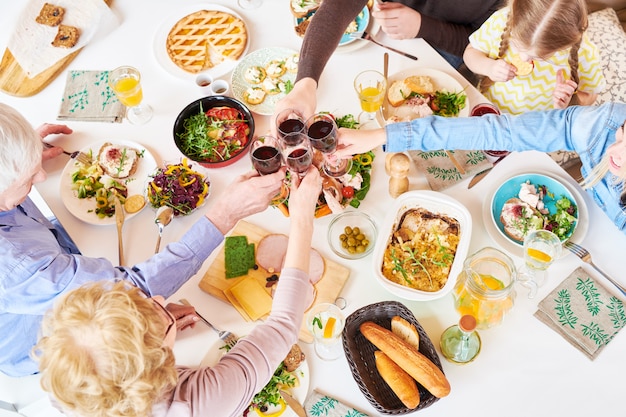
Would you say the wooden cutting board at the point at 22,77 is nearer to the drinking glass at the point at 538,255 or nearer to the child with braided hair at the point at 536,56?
the child with braided hair at the point at 536,56

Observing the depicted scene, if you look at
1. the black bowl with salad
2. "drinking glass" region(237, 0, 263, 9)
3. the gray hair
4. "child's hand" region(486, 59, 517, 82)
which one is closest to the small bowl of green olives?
the black bowl with salad

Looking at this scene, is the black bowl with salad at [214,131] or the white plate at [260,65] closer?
the black bowl with salad at [214,131]

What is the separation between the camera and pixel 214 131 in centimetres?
190

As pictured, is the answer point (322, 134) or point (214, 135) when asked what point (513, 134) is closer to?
point (322, 134)

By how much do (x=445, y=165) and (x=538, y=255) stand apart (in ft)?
1.50

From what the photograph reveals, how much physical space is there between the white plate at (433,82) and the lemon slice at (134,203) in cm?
93

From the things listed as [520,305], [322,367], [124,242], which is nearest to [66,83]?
[124,242]

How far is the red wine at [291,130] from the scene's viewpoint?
1611mm

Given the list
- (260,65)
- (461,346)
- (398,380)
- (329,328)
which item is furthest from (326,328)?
(260,65)

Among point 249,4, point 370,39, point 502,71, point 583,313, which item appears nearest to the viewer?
point 583,313

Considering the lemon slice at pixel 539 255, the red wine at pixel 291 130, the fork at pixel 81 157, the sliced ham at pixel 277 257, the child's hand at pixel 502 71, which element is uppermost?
the red wine at pixel 291 130

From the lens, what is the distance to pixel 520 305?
1.57 metres

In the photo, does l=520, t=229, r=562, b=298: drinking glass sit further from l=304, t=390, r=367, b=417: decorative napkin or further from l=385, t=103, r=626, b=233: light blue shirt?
l=304, t=390, r=367, b=417: decorative napkin

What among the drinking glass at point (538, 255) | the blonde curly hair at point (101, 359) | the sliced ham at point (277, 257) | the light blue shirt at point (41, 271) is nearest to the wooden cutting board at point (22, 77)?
the light blue shirt at point (41, 271)
